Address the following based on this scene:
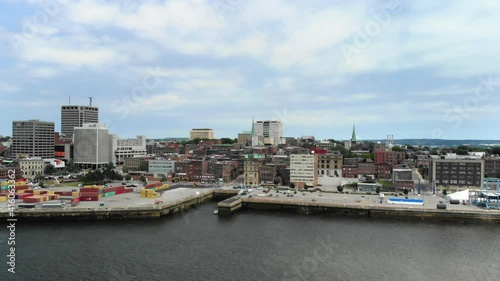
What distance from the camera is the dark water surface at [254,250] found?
16.1 m

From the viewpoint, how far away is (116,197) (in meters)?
32.6

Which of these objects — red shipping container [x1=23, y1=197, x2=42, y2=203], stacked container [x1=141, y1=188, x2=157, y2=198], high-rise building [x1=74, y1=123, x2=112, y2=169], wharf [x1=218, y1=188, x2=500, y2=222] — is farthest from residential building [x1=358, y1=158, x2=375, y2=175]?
high-rise building [x1=74, y1=123, x2=112, y2=169]

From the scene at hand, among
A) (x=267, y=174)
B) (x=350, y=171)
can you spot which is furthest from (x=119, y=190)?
(x=350, y=171)

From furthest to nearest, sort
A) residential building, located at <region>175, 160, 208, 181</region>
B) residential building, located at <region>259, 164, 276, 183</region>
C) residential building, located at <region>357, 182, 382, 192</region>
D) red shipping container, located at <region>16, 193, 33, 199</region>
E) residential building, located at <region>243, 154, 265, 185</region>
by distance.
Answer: residential building, located at <region>175, 160, 208, 181</region> < residential building, located at <region>259, 164, 276, 183</region> < residential building, located at <region>243, 154, 265, 185</region> < residential building, located at <region>357, 182, 382, 192</region> < red shipping container, located at <region>16, 193, 33, 199</region>

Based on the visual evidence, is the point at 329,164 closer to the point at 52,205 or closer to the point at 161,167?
the point at 161,167

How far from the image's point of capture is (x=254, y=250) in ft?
63.1

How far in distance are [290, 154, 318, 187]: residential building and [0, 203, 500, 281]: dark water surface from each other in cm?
1507

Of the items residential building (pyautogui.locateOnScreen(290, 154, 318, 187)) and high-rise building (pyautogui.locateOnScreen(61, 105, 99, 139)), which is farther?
high-rise building (pyautogui.locateOnScreen(61, 105, 99, 139))

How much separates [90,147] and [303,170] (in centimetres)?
3556

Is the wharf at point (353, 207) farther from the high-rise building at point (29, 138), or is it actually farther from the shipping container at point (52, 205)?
the high-rise building at point (29, 138)

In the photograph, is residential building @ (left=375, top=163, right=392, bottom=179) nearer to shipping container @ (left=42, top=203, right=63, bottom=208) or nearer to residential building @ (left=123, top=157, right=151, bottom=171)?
residential building @ (left=123, top=157, right=151, bottom=171)

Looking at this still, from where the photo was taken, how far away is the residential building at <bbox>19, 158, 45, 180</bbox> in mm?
50750

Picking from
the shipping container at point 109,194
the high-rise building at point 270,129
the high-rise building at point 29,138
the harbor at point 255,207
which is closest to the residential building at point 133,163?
the high-rise building at point 29,138

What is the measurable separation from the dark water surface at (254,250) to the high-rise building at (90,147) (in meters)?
37.2
